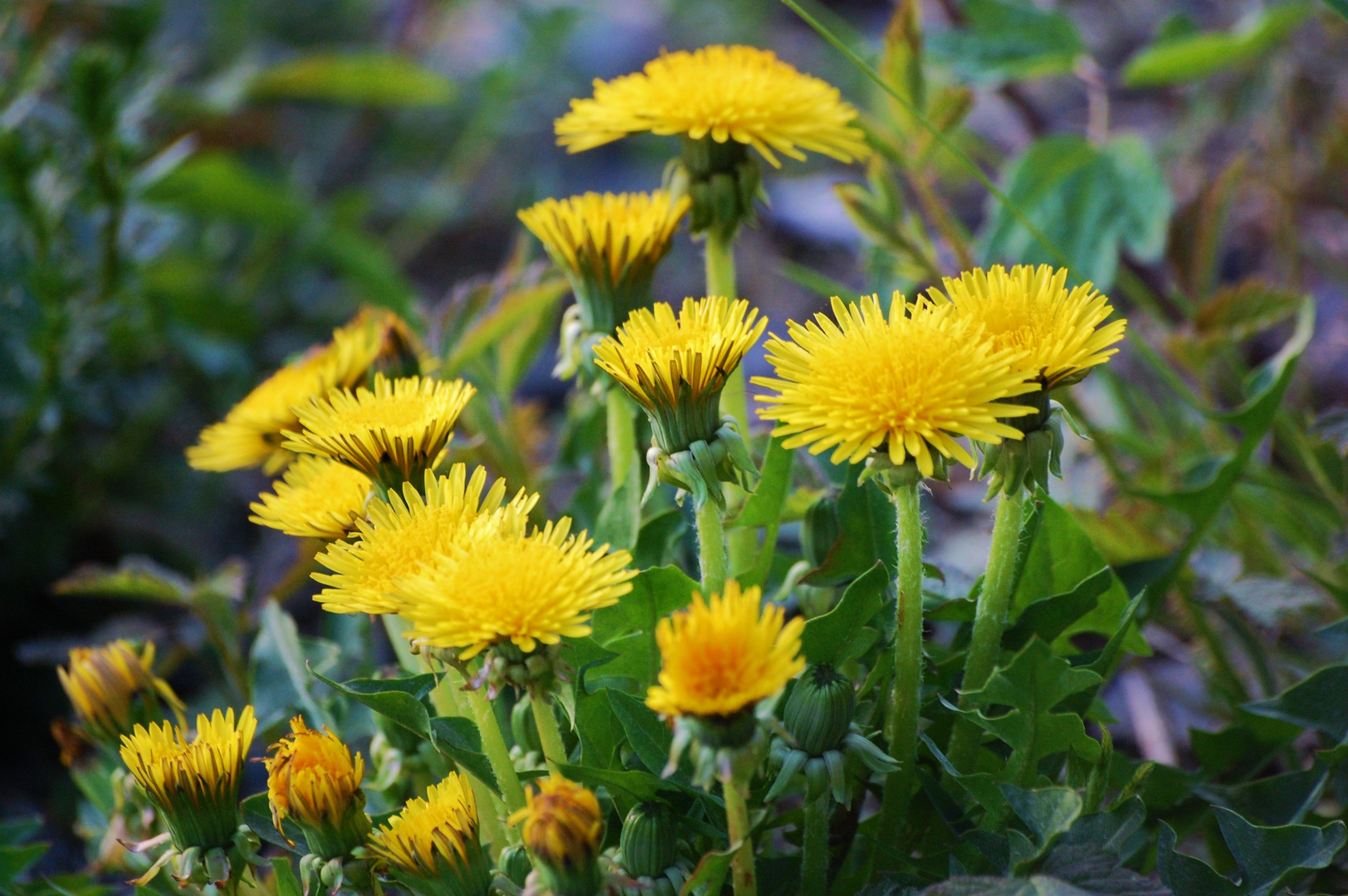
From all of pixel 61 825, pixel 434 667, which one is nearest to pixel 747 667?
pixel 434 667

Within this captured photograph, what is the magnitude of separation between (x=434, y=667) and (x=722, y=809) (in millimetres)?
249

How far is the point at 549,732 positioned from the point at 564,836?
0.15 metres

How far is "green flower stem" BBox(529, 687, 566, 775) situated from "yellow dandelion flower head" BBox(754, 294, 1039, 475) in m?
0.26

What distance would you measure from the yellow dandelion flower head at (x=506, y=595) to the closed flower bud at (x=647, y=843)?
0.50 feet

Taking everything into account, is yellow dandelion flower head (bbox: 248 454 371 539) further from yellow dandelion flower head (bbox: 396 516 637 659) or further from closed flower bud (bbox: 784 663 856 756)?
closed flower bud (bbox: 784 663 856 756)

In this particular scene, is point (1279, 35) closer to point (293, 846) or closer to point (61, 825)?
point (293, 846)

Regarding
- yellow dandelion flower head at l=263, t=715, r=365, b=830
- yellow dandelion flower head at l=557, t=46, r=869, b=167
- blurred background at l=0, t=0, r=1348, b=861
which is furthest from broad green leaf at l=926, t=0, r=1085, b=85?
yellow dandelion flower head at l=263, t=715, r=365, b=830

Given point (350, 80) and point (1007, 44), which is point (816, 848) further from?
point (350, 80)

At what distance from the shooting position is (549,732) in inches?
31.9

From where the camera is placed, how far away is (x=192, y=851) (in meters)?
0.81

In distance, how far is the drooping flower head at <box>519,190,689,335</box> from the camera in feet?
3.15

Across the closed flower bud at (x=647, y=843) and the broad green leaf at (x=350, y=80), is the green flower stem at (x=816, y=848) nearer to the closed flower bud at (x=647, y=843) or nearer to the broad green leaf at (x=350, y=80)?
the closed flower bud at (x=647, y=843)

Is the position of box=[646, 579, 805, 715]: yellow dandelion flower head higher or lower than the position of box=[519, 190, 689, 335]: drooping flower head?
lower

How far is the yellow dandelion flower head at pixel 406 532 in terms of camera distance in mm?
750
